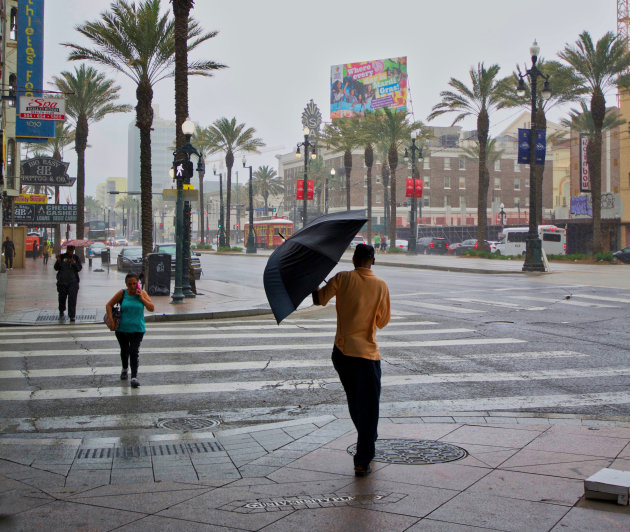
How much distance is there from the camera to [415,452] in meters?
6.27

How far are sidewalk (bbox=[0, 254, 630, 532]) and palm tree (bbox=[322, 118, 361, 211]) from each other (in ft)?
196

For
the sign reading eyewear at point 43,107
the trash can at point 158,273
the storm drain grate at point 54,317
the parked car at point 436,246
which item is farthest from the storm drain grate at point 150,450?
the parked car at point 436,246

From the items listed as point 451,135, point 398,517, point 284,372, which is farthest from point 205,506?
point 451,135

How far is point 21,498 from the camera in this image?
5148 millimetres

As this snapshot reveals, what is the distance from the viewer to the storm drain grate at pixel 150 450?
643cm

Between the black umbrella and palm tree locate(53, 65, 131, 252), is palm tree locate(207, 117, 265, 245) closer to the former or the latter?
palm tree locate(53, 65, 131, 252)

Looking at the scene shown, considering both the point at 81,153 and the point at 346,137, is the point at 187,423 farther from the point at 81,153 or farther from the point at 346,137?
the point at 346,137

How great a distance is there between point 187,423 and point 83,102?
43881 mm

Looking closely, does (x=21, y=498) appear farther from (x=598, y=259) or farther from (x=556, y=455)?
(x=598, y=259)

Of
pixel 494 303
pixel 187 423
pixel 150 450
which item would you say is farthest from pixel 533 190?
pixel 150 450

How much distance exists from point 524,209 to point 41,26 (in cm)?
8656

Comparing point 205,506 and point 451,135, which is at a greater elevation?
point 451,135

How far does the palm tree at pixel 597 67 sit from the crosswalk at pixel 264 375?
32.9m

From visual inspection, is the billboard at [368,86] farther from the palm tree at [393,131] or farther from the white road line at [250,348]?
the white road line at [250,348]
